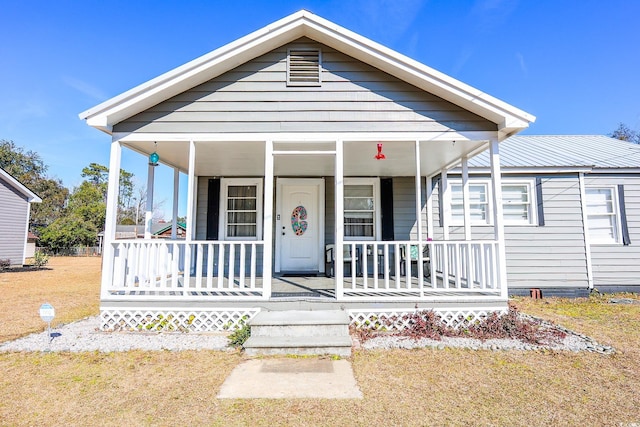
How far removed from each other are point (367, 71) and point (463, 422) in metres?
4.65

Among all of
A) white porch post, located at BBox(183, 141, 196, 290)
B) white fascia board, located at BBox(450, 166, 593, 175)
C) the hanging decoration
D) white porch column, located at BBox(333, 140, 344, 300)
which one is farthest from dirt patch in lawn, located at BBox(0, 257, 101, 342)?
white fascia board, located at BBox(450, 166, 593, 175)

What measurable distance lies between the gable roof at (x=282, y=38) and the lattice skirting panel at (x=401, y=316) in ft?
9.13

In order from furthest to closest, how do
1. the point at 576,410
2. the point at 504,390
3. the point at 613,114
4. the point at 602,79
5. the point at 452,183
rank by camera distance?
1. the point at 613,114
2. the point at 602,79
3. the point at 452,183
4. the point at 504,390
5. the point at 576,410

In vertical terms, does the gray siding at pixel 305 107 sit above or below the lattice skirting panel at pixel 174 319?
above

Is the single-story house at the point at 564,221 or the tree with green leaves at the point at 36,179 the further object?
the tree with green leaves at the point at 36,179

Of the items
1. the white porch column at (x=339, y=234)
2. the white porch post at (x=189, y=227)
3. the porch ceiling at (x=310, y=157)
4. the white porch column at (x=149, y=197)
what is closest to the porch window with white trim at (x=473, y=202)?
the porch ceiling at (x=310, y=157)

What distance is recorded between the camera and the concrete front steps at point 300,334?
369 centimetres

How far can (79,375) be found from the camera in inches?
125

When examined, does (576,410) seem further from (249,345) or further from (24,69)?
(24,69)

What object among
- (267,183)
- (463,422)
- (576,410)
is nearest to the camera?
(463,422)

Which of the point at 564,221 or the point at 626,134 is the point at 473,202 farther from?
the point at 626,134

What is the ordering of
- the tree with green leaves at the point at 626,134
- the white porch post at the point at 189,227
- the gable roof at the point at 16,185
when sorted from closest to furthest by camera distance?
the white porch post at the point at 189,227
the gable roof at the point at 16,185
the tree with green leaves at the point at 626,134

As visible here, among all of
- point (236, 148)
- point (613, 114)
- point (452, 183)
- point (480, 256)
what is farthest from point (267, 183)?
point (613, 114)

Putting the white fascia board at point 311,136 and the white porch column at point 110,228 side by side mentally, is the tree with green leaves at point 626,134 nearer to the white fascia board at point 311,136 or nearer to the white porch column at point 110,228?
the white fascia board at point 311,136
